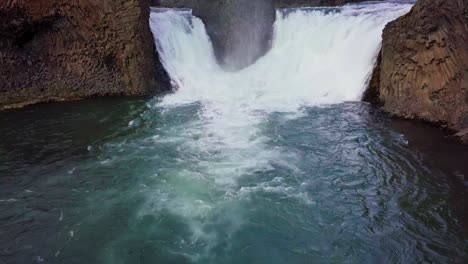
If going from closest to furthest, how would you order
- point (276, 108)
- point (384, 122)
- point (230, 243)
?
point (230, 243) < point (384, 122) < point (276, 108)

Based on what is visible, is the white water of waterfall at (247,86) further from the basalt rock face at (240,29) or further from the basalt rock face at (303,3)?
the basalt rock face at (303,3)

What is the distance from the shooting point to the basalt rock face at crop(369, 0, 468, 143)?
29.7 feet

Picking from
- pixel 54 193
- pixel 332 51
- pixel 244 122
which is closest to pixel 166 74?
pixel 244 122

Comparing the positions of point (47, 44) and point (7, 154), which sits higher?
point (47, 44)

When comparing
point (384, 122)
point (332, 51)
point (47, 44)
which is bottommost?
point (384, 122)

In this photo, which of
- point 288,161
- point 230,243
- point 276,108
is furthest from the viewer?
point 276,108

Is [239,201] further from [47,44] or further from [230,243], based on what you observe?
[47,44]

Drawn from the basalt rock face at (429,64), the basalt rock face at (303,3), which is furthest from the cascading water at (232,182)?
the basalt rock face at (303,3)

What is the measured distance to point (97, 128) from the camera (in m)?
10.4

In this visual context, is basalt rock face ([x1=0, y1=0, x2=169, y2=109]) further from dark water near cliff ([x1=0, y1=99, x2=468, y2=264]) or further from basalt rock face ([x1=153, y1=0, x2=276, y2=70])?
basalt rock face ([x1=153, y1=0, x2=276, y2=70])

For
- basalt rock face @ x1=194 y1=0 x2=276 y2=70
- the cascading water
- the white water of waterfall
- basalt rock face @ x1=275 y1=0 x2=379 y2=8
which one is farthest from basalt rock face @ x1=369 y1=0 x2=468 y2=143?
basalt rock face @ x1=275 y1=0 x2=379 y2=8

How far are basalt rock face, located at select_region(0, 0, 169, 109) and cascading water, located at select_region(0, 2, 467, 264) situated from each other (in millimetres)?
921

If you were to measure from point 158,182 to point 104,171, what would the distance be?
3.81 ft

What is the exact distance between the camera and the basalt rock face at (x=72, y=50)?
11984 millimetres
